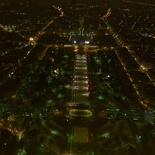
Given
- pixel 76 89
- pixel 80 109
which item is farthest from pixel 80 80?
pixel 80 109

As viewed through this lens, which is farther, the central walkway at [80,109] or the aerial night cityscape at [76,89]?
the aerial night cityscape at [76,89]

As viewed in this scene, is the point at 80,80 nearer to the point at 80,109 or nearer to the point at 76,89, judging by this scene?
the point at 76,89

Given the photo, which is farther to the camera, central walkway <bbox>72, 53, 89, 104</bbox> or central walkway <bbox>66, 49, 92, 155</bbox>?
central walkway <bbox>72, 53, 89, 104</bbox>

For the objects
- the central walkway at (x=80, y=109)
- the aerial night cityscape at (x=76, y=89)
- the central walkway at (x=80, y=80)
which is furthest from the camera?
the central walkway at (x=80, y=80)

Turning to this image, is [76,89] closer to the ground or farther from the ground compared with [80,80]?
farther from the ground

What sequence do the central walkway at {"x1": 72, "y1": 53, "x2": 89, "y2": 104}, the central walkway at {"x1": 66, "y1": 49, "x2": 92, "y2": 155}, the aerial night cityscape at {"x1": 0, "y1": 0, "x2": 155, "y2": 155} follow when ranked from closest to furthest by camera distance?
the central walkway at {"x1": 66, "y1": 49, "x2": 92, "y2": 155} < the aerial night cityscape at {"x1": 0, "y1": 0, "x2": 155, "y2": 155} < the central walkway at {"x1": 72, "y1": 53, "x2": 89, "y2": 104}

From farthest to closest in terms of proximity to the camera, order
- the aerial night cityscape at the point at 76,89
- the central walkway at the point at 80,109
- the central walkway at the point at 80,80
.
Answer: the central walkway at the point at 80,80
the aerial night cityscape at the point at 76,89
the central walkway at the point at 80,109

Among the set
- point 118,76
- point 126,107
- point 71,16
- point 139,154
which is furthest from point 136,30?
point 139,154

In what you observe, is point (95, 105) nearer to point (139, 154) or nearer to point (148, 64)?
point (139, 154)
